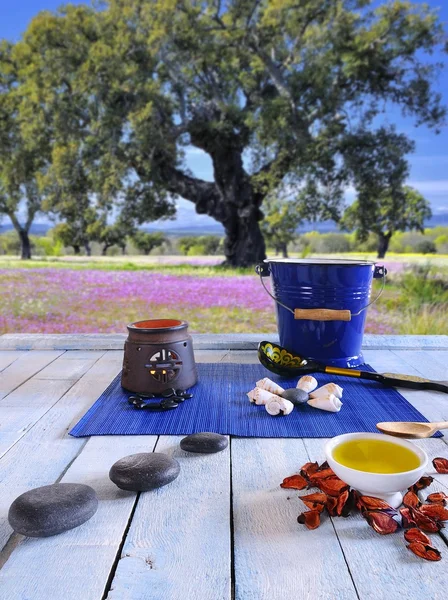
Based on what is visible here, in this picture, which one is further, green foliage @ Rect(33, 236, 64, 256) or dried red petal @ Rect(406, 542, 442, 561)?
green foliage @ Rect(33, 236, 64, 256)

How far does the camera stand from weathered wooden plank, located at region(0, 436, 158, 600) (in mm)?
498

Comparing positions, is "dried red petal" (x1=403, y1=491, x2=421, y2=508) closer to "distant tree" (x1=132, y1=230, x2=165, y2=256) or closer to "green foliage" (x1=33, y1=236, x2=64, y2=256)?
"distant tree" (x1=132, y1=230, x2=165, y2=256)

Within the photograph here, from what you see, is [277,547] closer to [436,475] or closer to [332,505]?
[332,505]

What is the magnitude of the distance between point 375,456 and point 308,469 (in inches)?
3.6

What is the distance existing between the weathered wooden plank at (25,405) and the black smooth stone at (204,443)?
0.29 meters

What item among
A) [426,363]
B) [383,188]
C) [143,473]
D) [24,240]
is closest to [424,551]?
[143,473]

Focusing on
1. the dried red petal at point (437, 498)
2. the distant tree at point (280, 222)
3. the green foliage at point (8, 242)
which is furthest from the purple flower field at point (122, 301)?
the dried red petal at point (437, 498)

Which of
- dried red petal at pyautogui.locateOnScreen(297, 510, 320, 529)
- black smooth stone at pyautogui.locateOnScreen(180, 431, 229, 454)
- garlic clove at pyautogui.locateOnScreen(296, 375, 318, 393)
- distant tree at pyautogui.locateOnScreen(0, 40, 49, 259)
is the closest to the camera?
dried red petal at pyautogui.locateOnScreen(297, 510, 320, 529)

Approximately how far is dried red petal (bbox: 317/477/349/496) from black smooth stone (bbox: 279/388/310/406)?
1.34 ft

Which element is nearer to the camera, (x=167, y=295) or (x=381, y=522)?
(x=381, y=522)

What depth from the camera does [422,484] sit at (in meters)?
0.70

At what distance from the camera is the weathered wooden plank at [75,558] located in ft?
1.63

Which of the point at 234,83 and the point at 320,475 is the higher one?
the point at 234,83

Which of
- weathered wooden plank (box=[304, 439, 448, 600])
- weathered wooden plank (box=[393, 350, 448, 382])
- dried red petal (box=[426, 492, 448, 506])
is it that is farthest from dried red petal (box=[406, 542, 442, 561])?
weathered wooden plank (box=[393, 350, 448, 382])
